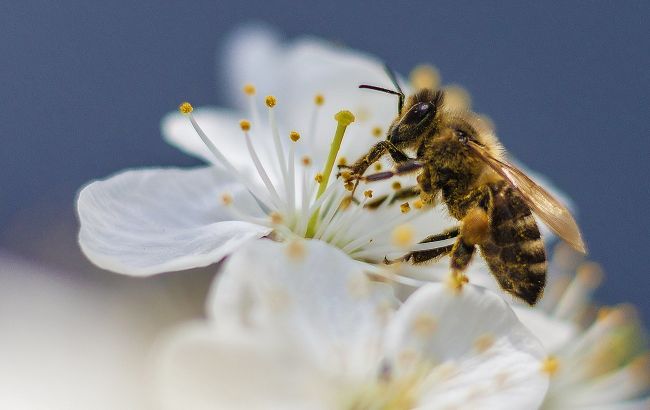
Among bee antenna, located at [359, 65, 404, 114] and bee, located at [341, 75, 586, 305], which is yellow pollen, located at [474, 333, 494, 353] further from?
bee antenna, located at [359, 65, 404, 114]

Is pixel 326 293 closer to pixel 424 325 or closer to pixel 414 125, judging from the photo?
pixel 424 325

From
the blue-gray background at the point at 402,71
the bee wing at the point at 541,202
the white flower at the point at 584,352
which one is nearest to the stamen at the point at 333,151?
the bee wing at the point at 541,202

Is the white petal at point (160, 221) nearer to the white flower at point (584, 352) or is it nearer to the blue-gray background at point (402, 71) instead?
the white flower at point (584, 352)

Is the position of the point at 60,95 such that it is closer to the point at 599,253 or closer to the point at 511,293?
the point at 599,253

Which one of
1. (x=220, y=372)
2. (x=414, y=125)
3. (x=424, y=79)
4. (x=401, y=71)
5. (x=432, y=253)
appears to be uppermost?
(x=401, y=71)

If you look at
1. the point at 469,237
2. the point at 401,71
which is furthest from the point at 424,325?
the point at 401,71

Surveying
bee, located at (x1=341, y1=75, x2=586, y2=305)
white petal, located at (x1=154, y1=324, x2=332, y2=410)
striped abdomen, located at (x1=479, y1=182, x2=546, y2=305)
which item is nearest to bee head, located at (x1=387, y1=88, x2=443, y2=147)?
bee, located at (x1=341, y1=75, x2=586, y2=305)

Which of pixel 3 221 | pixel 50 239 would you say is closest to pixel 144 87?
pixel 3 221
